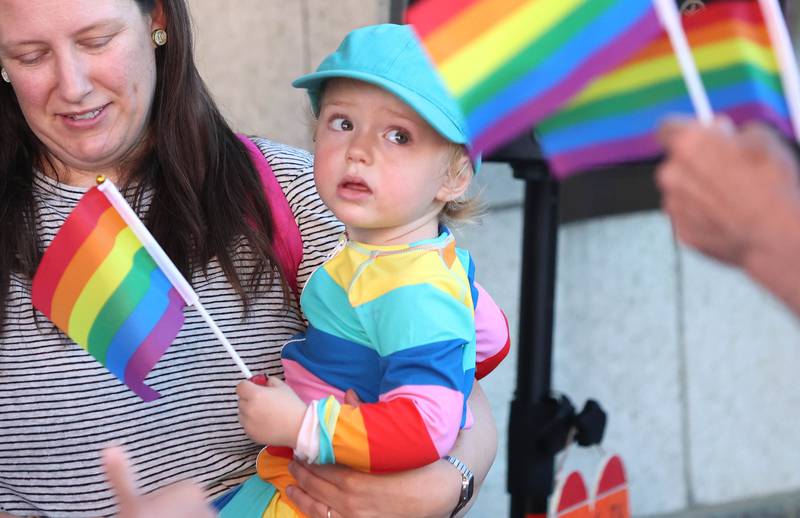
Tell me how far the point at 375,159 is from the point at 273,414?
0.37m

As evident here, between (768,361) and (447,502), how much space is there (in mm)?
2458

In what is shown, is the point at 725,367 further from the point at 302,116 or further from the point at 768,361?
the point at 302,116

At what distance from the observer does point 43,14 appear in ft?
6.01

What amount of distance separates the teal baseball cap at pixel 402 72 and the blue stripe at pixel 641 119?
1.31 feet

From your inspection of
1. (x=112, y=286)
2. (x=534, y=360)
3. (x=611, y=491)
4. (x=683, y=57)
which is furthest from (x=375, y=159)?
(x=534, y=360)

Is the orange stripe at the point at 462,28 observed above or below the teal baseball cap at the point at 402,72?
below

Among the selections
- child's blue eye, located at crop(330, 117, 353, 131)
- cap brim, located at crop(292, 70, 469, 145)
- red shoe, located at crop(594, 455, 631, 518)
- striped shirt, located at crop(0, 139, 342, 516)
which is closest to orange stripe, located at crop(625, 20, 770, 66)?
cap brim, located at crop(292, 70, 469, 145)

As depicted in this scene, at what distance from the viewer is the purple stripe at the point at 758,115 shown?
1.20 meters

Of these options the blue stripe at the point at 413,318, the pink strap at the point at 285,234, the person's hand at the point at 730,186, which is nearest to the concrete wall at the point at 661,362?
the pink strap at the point at 285,234

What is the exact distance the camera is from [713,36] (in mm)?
1228

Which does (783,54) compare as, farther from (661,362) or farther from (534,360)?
(661,362)

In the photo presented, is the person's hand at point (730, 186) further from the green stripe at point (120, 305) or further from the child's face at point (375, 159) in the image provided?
the green stripe at point (120, 305)

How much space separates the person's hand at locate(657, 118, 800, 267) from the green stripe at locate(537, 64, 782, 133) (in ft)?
→ 0.54

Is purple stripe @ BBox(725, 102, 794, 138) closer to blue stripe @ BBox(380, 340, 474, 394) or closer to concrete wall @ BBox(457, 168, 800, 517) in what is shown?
blue stripe @ BBox(380, 340, 474, 394)
